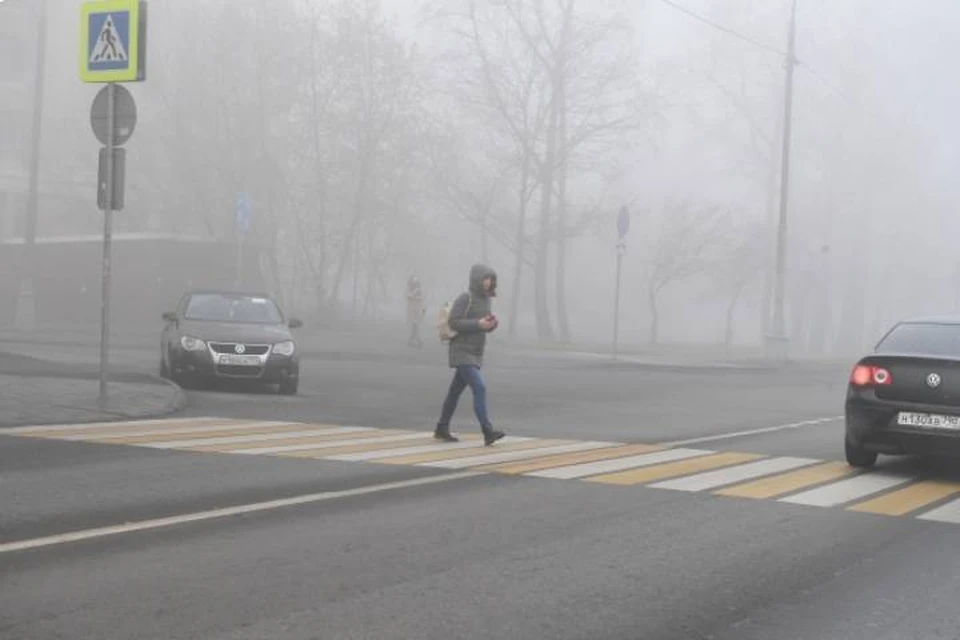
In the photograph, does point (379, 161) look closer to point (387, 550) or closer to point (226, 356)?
point (226, 356)

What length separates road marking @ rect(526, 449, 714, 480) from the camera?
9.54m

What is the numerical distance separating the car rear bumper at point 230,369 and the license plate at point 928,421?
8668 mm

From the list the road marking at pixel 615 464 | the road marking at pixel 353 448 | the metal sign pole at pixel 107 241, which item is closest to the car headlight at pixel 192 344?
the metal sign pole at pixel 107 241

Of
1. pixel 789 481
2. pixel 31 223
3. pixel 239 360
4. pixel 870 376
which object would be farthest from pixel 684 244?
pixel 789 481

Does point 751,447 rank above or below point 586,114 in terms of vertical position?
below

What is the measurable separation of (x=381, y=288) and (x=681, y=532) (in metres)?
45.2

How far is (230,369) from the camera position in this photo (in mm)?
15883

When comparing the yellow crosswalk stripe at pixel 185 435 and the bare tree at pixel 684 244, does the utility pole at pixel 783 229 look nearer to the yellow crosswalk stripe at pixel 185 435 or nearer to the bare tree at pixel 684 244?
the bare tree at pixel 684 244

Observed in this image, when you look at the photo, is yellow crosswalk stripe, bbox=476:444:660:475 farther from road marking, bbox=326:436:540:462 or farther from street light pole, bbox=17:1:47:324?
street light pole, bbox=17:1:47:324

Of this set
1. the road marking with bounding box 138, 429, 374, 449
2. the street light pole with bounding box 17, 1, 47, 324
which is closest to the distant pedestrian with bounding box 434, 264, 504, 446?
the road marking with bounding box 138, 429, 374, 449

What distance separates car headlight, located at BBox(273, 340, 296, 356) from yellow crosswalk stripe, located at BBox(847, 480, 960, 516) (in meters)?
8.87

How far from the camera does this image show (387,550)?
6.48 meters

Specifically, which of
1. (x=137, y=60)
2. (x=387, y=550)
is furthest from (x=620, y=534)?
(x=137, y=60)

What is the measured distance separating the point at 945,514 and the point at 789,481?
156cm
